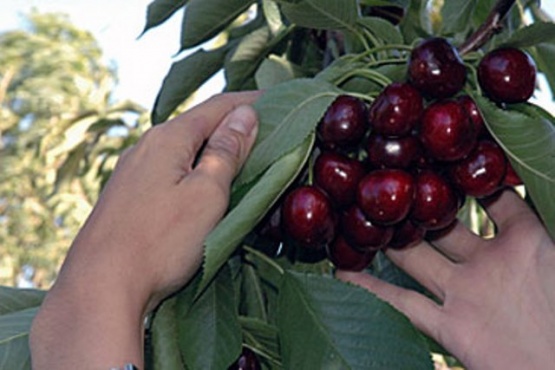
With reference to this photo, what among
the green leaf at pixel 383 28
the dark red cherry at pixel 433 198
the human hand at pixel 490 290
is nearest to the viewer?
the dark red cherry at pixel 433 198

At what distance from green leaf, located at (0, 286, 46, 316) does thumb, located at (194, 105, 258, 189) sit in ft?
1.02

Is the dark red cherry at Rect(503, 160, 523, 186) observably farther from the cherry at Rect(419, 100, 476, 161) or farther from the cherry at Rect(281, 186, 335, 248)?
the cherry at Rect(281, 186, 335, 248)

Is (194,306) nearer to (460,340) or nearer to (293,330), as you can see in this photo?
(293,330)

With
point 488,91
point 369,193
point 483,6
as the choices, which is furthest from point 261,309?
point 483,6

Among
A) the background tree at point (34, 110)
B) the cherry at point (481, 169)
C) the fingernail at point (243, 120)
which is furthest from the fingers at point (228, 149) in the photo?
the background tree at point (34, 110)

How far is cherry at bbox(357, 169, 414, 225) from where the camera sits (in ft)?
3.09

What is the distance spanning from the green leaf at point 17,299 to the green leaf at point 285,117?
343 millimetres

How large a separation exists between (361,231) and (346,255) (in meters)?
0.09

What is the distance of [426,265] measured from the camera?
128 cm

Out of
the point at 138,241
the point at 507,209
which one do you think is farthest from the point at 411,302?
the point at 138,241

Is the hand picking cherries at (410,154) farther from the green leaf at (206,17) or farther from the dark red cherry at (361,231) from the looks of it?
the green leaf at (206,17)

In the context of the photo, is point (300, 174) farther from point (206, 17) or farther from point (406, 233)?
point (206, 17)

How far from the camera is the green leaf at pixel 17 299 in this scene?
3.55 ft

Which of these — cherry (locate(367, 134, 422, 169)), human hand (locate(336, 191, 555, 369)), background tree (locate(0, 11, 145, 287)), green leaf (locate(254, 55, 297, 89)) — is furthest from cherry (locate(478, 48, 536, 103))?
background tree (locate(0, 11, 145, 287))
